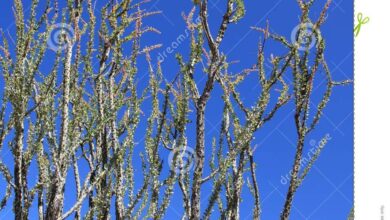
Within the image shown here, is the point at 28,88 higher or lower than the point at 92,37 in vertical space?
lower

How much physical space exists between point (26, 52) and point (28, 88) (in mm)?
461

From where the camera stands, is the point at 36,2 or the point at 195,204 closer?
the point at 195,204

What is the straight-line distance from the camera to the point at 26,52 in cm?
636

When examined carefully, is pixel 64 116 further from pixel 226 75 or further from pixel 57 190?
pixel 226 75
